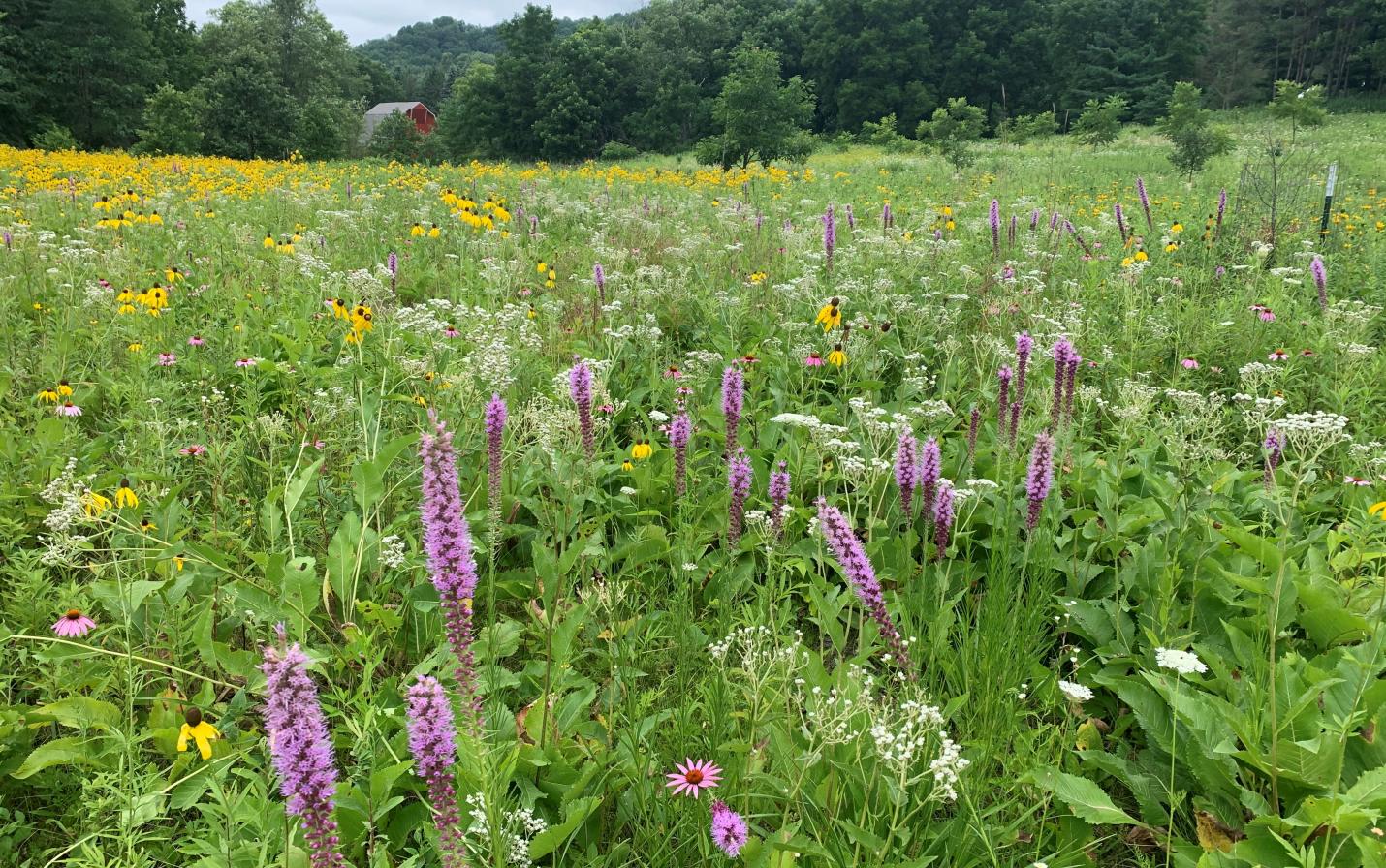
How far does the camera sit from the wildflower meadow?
164cm

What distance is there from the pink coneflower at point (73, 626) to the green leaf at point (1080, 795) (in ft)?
8.02

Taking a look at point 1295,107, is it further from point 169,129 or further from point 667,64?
point 667,64

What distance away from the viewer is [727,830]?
58.9 inches

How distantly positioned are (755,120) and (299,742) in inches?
854

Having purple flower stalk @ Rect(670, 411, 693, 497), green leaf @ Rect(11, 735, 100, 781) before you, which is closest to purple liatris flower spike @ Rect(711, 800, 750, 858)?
purple flower stalk @ Rect(670, 411, 693, 497)

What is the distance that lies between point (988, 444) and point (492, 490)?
7.70 ft

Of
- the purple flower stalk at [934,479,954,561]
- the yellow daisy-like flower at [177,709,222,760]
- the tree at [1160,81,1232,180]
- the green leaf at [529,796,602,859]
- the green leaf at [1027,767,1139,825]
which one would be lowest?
the green leaf at [1027,767,1139,825]

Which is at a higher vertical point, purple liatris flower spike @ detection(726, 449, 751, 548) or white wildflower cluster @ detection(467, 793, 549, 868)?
purple liatris flower spike @ detection(726, 449, 751, 548)

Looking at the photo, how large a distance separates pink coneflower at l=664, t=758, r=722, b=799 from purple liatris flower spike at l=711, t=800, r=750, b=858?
6 centimetres

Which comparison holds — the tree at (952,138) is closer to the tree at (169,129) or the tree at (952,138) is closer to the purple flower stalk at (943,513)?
the purple flower stalk at (943,513)

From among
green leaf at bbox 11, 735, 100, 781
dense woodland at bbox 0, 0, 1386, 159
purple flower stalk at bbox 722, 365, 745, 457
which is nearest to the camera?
green leaf at bbox 11, 735, 100, 781

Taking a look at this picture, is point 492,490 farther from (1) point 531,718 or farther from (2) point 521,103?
(2) point 521,103

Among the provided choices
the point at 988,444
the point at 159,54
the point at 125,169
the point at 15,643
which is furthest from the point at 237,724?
the point at 159,54

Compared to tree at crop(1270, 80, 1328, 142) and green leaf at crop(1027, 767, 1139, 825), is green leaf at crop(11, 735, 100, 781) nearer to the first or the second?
green leaf at crop(1027, 767, 1139, 825)
